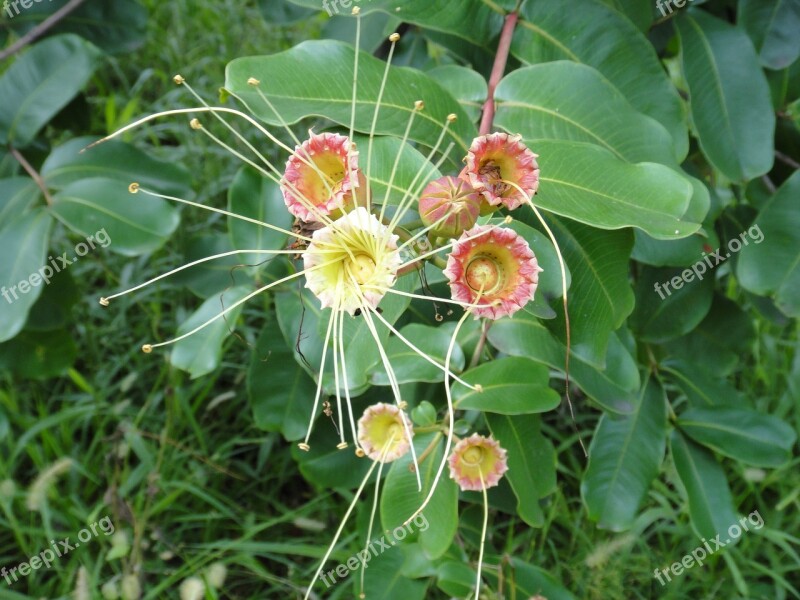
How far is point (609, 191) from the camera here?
35.0 inches

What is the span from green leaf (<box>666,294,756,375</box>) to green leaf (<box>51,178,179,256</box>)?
40.1 inches

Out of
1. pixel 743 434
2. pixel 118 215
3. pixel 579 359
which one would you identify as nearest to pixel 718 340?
pixel 743 434

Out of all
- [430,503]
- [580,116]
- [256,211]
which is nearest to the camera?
[580,116]

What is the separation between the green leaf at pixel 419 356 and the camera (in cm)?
120

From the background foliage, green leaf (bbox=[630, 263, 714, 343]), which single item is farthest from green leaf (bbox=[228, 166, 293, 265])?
green leaf (bbox=[630, 263, 714, 343])

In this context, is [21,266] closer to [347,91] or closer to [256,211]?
[256,211]

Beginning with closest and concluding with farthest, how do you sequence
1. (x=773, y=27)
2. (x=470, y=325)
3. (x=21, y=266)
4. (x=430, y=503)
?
(x=430, y=503) < (x=470, y=325) < (x=773, y=27) < (x=21, y=266)

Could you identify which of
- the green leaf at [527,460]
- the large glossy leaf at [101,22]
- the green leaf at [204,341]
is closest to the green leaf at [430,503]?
the green leaf at [527,460]

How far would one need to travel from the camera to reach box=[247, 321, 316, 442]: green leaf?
1.67 meters

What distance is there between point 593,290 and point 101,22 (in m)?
1.40

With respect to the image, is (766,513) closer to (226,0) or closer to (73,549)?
(73,549)

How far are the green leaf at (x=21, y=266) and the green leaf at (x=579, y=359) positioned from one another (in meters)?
0.84

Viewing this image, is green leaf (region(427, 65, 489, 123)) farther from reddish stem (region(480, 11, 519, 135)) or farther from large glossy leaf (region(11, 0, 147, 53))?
large glossy leaf (region(11, 0, 147, 53))

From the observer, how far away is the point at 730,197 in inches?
86.5
